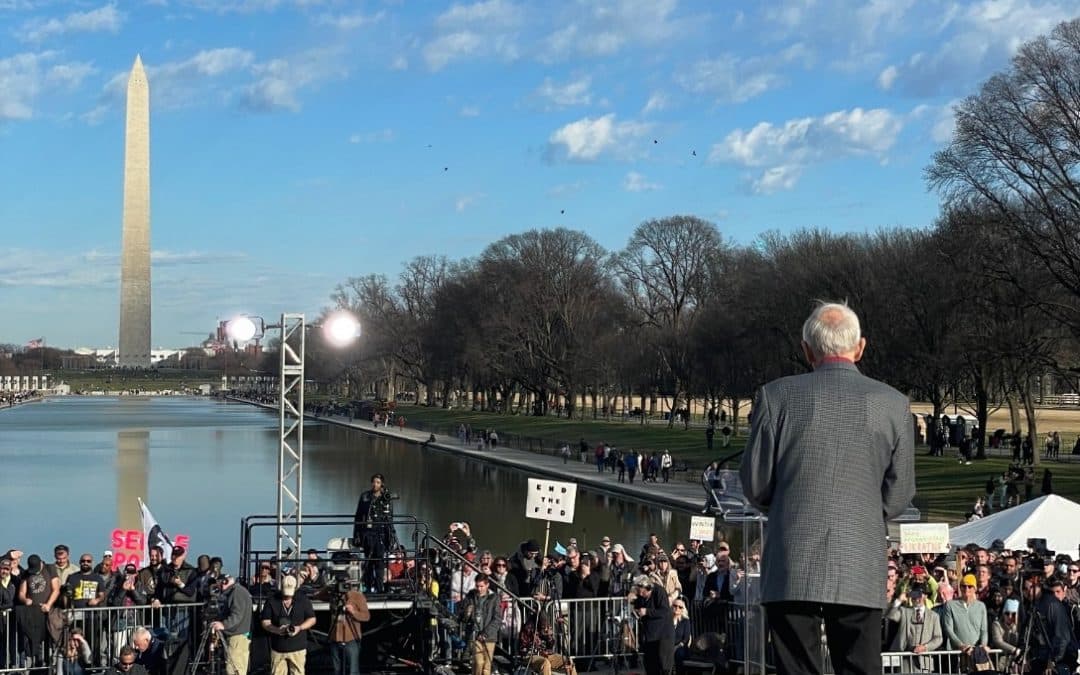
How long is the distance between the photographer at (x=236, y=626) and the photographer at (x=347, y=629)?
41.3 inches

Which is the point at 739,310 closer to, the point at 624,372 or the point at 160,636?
the point at 624,372

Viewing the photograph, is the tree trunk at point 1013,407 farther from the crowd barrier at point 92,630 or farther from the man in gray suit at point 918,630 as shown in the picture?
the crowd barrier at point 92,630

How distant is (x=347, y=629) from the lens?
13.7 meters

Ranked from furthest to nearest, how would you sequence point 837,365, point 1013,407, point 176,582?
1. point 1013,407
2. point 176,582
3. point 837,365

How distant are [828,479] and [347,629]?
10944 millimetres

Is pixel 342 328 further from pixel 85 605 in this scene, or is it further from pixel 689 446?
pixel 689 446

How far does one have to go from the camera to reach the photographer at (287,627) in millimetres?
12586

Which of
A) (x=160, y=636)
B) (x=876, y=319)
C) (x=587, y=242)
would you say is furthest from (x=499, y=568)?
(x=587, y=242)

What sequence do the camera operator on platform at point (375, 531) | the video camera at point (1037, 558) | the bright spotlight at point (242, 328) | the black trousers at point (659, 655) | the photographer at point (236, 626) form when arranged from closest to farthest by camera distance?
the photographer at point (236, 626)
the black trousers at point (659, 655)
the video camera at point (1037, 558)
the camera operator on platform at point (375, 531)
the bright spotlight at point (242, 328)

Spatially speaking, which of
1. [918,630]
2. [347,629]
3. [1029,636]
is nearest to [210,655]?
[347,629]

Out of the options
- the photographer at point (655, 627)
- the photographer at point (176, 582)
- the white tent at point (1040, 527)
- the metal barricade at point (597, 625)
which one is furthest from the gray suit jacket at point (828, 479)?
the white tent at point (1040, 527)

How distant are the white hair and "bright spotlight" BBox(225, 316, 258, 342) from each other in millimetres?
18254

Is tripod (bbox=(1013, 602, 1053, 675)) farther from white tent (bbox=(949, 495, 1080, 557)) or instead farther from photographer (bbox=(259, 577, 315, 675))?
white tent (bbox=(949, 495, 1080, 557))

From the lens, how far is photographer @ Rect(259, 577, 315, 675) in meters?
12.6
